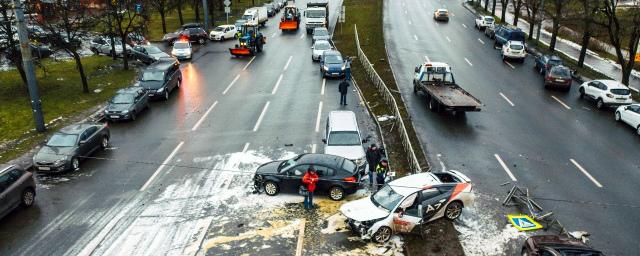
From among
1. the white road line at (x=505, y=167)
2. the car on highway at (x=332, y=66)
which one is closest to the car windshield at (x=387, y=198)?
the white road line at (x=505, y=167)

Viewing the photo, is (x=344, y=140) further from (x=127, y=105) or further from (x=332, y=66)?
(x=332, y=66)

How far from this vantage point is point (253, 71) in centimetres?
3772

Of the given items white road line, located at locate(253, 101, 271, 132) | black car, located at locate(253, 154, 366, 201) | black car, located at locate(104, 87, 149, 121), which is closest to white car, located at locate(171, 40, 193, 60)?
black car, located at locate(104, 87, 149, 121)

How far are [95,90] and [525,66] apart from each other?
30.9 metres

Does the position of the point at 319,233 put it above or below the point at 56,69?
below

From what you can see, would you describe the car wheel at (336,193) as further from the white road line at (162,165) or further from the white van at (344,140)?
the white road line at (162,165)

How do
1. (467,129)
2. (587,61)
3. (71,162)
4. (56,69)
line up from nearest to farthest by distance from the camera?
(71,162), (467,129), (56,69), (587,61)

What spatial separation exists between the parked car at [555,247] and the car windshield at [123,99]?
21017mm

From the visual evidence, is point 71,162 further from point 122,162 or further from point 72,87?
point 72,87

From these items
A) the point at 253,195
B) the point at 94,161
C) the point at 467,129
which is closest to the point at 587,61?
the point at 467,129

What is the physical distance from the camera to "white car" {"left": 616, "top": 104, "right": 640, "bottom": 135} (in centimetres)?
2448

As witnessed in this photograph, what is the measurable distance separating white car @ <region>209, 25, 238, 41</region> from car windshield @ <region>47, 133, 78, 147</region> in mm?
30644

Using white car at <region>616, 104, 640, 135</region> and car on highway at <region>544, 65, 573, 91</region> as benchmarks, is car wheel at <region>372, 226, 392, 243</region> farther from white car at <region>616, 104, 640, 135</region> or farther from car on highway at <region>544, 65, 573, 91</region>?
car on highway at <region>544, 65, 573, 91</region>

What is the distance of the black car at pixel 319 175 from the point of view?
17922 mm
